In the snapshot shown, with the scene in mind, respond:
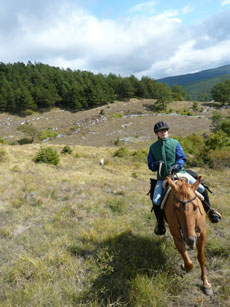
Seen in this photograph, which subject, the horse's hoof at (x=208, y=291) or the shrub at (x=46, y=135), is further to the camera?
the shrub at (x=46, y=135)

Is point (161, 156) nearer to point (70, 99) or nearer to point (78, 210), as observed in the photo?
point (78, 210)

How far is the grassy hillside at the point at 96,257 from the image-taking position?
3121 mm

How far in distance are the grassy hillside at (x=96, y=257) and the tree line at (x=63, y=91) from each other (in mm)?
56929

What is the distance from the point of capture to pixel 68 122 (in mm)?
53500

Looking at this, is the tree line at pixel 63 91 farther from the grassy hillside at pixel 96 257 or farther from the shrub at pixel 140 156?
the grassy hillside at pixel 96 257

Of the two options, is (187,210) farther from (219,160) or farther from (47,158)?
(47,158)

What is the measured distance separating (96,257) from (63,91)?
79.4 meters

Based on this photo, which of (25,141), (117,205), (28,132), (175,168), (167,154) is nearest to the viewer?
(175,168)

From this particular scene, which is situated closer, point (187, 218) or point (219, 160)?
point (187, 218)

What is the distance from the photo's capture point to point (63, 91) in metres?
74.0

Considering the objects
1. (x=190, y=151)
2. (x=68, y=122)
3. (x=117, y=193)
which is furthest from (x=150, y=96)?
(x=117, y=193)

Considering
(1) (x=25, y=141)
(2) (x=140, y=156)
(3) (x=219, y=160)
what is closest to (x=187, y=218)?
(3) (x=219, y=160)

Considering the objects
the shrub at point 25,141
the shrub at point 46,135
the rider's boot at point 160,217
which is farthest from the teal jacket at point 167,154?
the shrub at point 25,141

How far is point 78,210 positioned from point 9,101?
237ft
